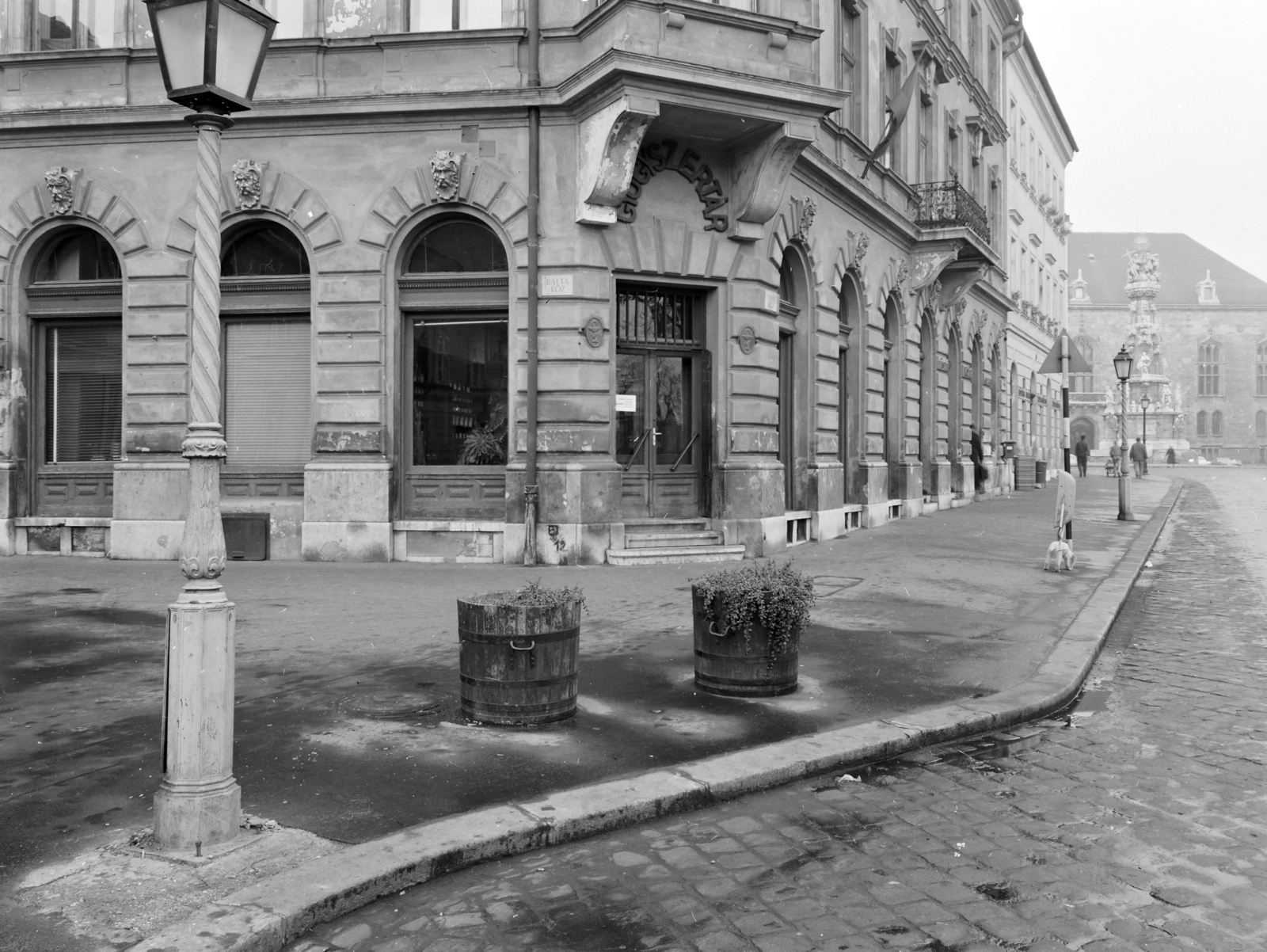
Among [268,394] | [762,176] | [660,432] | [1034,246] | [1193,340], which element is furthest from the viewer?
[1193,340]

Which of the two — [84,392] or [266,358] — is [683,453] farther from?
[84,392]

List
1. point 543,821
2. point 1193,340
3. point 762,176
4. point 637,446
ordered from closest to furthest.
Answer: point 543,821 < point 762,176 < point 637,446 < point 1193,340

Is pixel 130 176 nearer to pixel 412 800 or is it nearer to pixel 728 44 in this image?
pixel 728 44

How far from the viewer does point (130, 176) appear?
50.3ft

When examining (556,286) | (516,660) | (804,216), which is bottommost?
(516,660)

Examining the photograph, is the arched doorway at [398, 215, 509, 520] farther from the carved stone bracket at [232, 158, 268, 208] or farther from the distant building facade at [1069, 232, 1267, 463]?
the distant building facade at [1069, 232, 1267, 463]

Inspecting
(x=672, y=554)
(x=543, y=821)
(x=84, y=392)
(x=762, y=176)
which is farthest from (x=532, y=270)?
(x=543, y=821)

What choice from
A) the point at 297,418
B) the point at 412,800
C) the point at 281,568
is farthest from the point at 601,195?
the point at 412,800

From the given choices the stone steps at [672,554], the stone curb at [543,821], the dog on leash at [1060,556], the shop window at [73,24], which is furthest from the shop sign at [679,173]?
the stone curb at [543,821]

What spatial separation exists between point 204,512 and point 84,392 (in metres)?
13.0

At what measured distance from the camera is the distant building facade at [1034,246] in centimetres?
3900

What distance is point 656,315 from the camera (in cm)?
1570

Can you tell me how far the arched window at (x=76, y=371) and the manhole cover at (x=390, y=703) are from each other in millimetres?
10459

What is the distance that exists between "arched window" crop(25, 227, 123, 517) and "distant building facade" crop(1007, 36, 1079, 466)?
27.9 meters
